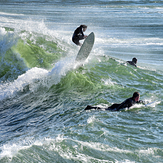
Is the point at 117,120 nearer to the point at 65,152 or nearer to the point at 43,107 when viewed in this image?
the point at 65,152

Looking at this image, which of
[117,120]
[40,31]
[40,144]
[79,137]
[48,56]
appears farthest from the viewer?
[40,31]

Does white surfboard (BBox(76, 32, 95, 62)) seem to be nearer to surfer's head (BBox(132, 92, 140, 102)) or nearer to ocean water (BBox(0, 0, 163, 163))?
ocean water (BBox(0, 0, 163, 163))

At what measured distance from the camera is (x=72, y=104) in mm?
9945

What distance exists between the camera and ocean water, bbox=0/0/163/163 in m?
6.52

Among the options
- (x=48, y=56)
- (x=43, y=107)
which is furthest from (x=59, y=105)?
(x=48, y=56)

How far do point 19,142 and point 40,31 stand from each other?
16.6 meters

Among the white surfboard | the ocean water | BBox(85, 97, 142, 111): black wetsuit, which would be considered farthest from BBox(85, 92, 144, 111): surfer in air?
the white surfboard

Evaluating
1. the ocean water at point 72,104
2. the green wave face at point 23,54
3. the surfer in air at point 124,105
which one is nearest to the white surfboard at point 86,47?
the ocean water at point 72,104

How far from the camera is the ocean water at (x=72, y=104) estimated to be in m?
6.52

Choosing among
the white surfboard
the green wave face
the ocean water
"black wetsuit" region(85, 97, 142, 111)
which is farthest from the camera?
the green wave face

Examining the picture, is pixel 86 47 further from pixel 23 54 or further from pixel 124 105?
pixel 124 105

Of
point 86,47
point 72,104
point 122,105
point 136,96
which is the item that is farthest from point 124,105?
point 86,47

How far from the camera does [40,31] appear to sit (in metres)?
22.5

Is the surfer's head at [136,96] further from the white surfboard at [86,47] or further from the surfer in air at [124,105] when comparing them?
the white surfboard at [86,47]
